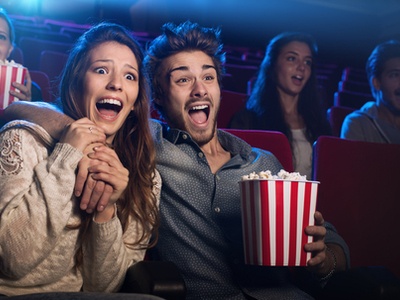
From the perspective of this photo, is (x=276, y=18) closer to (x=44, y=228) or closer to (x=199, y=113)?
(x=199, y=113)

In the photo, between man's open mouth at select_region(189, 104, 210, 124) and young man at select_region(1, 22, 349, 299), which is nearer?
young man at select_region(1, 22, 349, 299)

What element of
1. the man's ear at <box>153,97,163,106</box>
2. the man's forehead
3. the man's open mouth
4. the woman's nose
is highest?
the man's forehead

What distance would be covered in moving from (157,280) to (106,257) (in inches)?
6.3

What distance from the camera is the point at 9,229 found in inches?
38.5

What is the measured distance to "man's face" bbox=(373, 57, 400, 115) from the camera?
2.51m

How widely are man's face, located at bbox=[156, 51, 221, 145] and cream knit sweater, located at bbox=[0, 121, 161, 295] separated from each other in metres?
0.39

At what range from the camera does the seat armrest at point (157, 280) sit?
0.98 metres

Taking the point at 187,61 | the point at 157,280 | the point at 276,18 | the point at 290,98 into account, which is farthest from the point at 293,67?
the point at 276,18

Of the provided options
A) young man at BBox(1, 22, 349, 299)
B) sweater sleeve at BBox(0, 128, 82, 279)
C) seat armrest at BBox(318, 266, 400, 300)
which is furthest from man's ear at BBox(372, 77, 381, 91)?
sweater sleeve at BBox(0, 128, 82, 279)

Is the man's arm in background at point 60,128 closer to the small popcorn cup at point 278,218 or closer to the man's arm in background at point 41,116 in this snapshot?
the man's arm in background at point 41,116

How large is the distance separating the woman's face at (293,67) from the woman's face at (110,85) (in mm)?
1341

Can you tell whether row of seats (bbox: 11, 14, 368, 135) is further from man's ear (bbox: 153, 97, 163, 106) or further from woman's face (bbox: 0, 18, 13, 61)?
man's ear (bbox: 153, 97, 163, 106)

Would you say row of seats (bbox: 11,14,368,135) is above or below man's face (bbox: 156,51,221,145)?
below

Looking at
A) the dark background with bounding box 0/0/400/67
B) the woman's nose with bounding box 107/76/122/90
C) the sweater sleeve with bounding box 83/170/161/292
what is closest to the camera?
the sweater sleeve with bounding box 83/170/161/292
